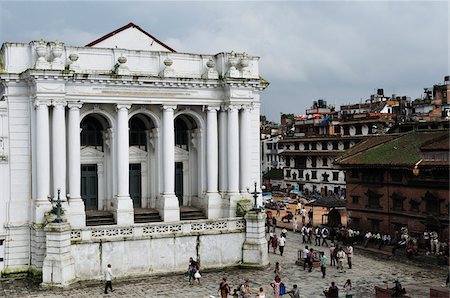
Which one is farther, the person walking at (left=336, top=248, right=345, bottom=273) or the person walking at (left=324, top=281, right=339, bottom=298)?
the person walking at (left=336, top=248, right=345, bottom=273)

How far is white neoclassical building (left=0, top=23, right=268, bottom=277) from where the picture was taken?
34875 millimetres

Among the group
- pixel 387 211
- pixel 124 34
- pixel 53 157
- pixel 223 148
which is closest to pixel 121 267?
pixel 53 157

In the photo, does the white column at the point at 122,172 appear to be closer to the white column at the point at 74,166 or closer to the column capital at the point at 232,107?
the white column at the point at 74,166

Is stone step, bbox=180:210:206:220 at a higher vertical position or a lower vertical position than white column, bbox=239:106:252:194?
lower

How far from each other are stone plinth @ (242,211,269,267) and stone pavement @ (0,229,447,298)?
2.04ft

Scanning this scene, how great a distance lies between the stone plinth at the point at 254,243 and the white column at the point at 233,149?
2.81m

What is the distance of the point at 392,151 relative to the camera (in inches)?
1901

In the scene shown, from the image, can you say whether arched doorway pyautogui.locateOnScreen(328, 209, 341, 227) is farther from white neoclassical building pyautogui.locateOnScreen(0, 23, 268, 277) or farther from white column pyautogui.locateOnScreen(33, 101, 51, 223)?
white column pyautogui.locateOnScreen(33, 101, 51, 223)

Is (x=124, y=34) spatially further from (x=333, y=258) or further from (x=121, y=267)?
(x=333, y=258)

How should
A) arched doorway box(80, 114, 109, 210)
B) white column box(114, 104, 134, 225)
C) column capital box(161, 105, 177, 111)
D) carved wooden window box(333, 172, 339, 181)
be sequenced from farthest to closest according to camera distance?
carved wooden window box(333, 172, 339, 181)
arched doorway box(80, 114, 109, 210)
column capital box(161, 105, 177, 111)
white column box(114, 104, 134, 225)

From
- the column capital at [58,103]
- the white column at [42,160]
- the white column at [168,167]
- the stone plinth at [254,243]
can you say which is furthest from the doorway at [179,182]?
the white column at [42,160]

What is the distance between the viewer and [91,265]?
33500 millimetres

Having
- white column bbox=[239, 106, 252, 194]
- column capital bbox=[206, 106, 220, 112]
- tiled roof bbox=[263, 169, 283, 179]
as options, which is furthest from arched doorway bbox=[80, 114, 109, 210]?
tiled roof bbox=[263, 169, 283, 179]

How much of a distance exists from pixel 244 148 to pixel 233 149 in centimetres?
87
